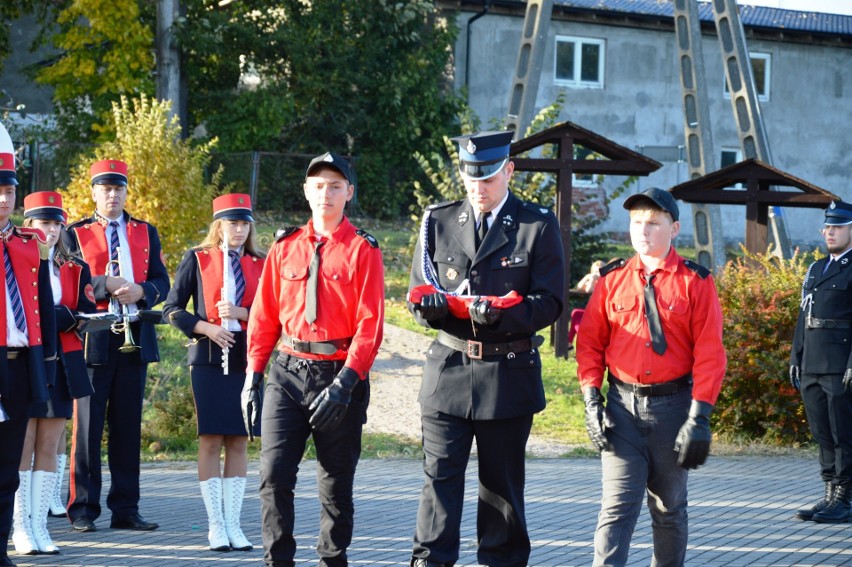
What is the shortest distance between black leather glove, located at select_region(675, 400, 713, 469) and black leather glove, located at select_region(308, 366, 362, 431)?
1538 millimetres

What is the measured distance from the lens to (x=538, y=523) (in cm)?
831

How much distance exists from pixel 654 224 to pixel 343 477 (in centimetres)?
194

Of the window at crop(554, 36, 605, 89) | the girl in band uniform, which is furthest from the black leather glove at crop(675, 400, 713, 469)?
the window at crop(554, 36, 605, 89)

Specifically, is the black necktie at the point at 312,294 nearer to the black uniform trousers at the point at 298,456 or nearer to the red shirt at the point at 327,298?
the red shirt at the point at 327,298

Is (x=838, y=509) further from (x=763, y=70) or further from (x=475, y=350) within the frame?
(x=763, y=70)

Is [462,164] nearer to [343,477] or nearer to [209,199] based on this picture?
[343,477]

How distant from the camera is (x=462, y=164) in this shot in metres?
5.89

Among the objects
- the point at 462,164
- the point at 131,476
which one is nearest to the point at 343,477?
the point at 462,164

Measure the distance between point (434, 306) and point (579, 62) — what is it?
91.5ft

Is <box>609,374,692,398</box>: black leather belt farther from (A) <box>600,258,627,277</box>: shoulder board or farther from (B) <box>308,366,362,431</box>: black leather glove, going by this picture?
(B) <box>308,366,362,431</box>: black leather glove

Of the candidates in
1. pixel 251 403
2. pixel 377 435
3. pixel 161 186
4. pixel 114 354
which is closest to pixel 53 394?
pixel 114 354

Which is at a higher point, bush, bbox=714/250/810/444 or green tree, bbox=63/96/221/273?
green tree, bbox=63/96/221/273

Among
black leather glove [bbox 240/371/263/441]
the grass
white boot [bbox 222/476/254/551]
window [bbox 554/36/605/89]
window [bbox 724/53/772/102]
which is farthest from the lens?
window [bbox 724/53/772/102]

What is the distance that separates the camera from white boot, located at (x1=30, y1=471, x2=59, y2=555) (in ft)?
23.2
